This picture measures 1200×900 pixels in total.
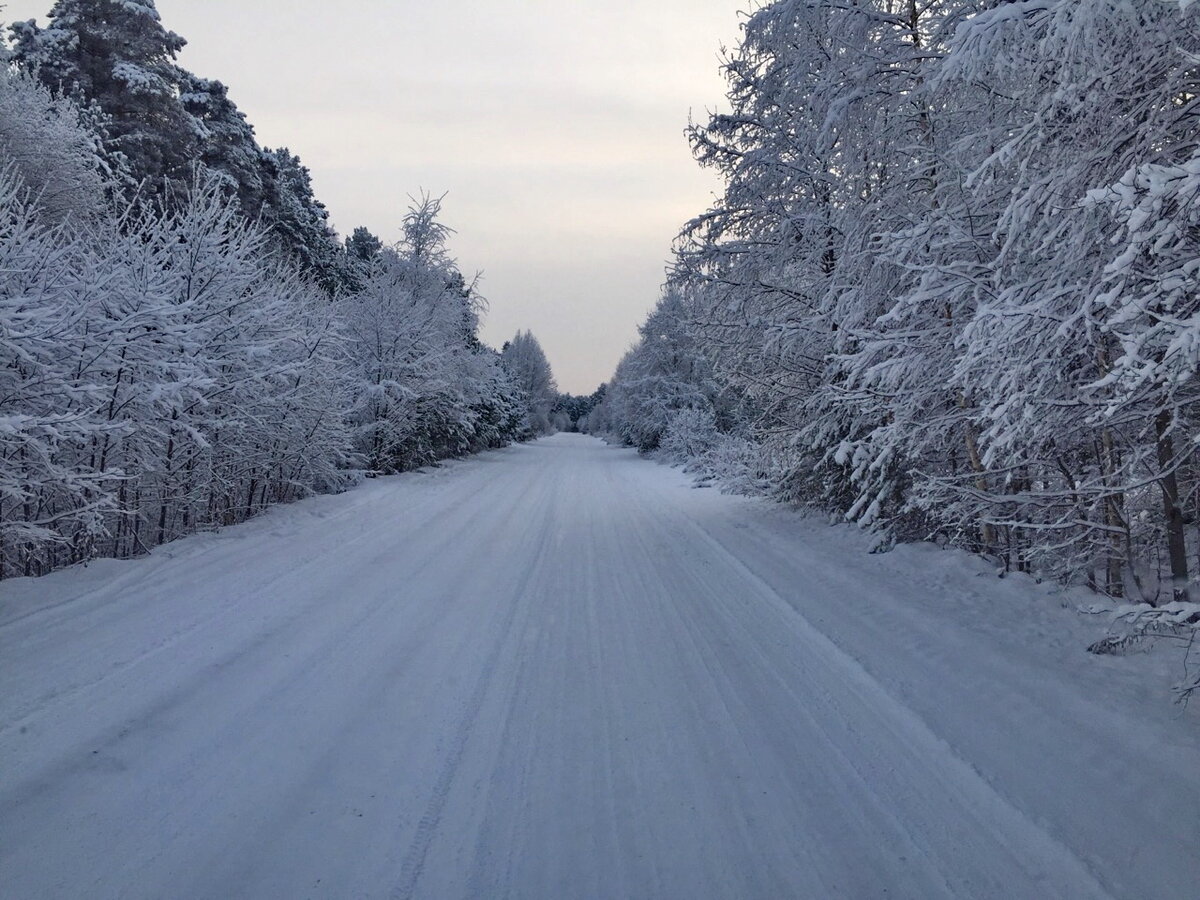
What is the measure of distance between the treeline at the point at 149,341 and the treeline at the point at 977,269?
703 centimetres

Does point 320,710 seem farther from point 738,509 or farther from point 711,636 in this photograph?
point 738,509

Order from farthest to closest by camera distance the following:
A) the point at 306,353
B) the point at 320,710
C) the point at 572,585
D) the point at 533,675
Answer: the point at 306,353
the point at 572,585
the point at 533,675
the point at 320,710

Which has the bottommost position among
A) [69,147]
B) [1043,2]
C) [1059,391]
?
[1059,391]

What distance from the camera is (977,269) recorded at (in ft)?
17.2

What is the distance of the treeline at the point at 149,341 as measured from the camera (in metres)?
5.88

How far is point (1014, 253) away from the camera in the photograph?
16.7ft

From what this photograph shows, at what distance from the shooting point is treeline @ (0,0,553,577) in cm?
588

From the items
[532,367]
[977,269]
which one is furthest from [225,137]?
[532,367]

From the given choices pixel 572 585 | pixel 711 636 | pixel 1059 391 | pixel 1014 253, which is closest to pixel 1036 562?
pixel 1059 391

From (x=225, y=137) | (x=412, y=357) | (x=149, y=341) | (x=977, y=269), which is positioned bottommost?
(x=149, y=341)

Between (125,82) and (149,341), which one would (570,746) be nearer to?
(149,341)

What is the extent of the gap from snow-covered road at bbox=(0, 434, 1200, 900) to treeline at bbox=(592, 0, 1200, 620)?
44.9 inches

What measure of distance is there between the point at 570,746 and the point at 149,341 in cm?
665

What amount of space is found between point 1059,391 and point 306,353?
11.2 metres
